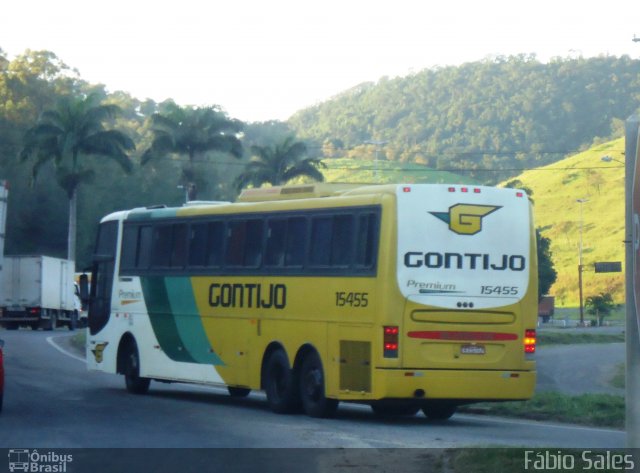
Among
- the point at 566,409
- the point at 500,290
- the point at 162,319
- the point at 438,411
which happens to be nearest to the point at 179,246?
the point at 162,319

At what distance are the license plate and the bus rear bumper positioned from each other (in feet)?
0.83

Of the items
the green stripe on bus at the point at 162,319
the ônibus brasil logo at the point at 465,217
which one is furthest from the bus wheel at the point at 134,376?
the ônibus brasil logo at the point at 465,217

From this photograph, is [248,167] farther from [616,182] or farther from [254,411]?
[616,182]

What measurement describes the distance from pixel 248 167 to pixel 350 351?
2302 inches

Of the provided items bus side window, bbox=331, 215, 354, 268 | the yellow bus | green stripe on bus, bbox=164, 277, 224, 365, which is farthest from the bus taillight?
green stripe on bus, bbox=164, 277, 224, 365

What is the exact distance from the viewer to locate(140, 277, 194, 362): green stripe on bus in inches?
834

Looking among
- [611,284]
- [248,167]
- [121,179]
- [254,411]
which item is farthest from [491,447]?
[611,284]

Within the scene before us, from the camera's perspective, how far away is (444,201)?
664 inches

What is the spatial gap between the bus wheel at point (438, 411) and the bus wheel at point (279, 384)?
1.94 metres

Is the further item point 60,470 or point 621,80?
point 621,80

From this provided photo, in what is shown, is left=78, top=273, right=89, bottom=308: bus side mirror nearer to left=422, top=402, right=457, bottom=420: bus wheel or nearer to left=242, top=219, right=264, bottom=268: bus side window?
left=242, top=219, right=264, bottom=268: bus side window

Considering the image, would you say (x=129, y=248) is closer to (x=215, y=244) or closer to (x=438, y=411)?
(x=215, y=244)

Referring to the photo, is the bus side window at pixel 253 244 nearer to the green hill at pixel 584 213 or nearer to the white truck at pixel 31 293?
the white truck at pixel 31 293

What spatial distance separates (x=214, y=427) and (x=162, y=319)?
611 centimetres
